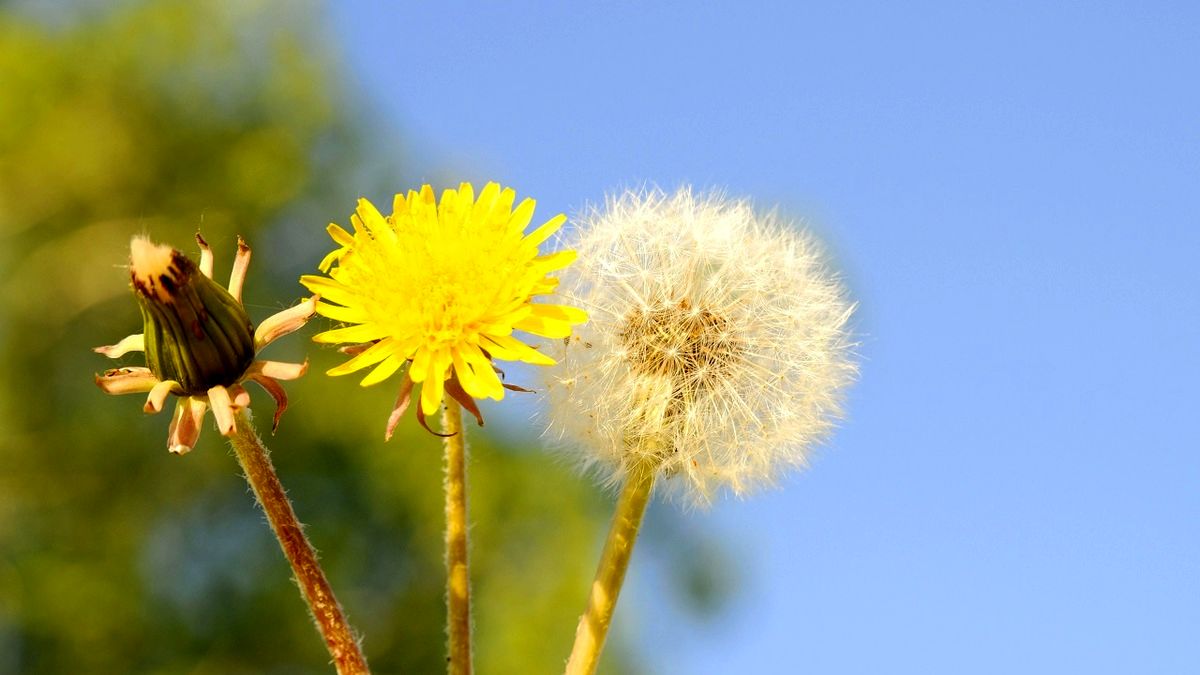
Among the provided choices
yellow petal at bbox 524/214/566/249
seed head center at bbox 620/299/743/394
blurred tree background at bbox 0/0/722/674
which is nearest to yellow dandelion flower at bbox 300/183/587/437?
yellow petal at bbox 524/214/566/249

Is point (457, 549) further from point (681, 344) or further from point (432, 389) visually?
point (681, 344)

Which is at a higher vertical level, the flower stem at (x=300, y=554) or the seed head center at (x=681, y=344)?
the seed head center at (x=681, y=344)

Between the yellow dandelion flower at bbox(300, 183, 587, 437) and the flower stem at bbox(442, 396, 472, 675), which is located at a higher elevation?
the yellow dandelion flower at bbox(300, 183, 587, 437)

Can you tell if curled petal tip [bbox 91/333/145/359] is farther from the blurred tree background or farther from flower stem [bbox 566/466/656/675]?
the blurred tree background

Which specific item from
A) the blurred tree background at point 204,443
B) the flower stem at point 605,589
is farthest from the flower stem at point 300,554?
the blurred tree background at point 204,443

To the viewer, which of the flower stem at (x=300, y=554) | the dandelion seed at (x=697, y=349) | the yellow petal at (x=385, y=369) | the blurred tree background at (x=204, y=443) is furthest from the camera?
the blurred tree background at (x=204, y=443)

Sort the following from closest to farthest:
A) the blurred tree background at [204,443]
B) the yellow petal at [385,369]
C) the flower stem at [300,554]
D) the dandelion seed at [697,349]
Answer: the flower stem at [300,554] < the yellow petal at [385,369] < the dandelion seed at [697,349] < the blurred tree background at [204,443]

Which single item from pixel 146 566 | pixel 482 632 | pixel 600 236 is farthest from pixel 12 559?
pixel 600 236

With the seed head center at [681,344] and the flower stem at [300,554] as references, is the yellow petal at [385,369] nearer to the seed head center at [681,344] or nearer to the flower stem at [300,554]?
the flower stem at [300,554]
